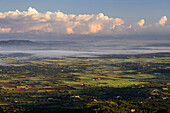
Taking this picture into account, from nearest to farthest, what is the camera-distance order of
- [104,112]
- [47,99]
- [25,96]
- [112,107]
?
[104,112]
[112,107]
[47,99]
[25,96]

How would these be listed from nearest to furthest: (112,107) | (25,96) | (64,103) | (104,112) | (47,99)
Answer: (104,112)
(112,107)
(64,103)
(47,99)
(25,96)

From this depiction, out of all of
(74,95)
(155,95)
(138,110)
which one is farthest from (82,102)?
(155,95)

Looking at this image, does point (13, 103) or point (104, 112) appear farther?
point (13, 103)

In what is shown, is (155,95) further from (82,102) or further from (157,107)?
(82,102)

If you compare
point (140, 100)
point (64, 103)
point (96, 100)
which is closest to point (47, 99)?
point (64, 103)

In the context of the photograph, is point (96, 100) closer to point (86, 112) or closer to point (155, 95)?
point (86, 112)

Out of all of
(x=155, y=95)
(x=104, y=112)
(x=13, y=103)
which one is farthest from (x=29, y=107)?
(x=155, y=95)

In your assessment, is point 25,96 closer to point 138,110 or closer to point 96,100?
point 96,100

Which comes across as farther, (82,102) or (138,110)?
(82,102)

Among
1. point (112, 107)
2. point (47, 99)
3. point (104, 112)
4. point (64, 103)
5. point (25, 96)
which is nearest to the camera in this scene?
point (104, 112)
